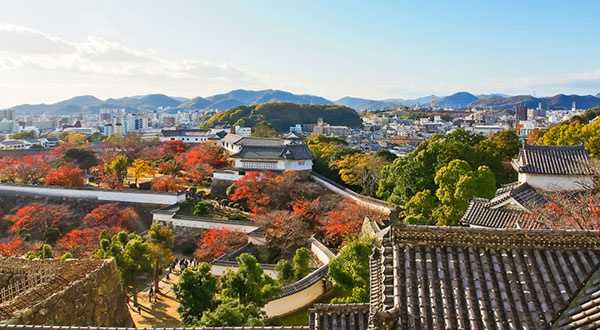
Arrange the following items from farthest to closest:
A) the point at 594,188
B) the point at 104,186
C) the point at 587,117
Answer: the point at 587,117, the point at 104,186, the point at 594,188

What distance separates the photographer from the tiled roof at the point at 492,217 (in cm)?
1420

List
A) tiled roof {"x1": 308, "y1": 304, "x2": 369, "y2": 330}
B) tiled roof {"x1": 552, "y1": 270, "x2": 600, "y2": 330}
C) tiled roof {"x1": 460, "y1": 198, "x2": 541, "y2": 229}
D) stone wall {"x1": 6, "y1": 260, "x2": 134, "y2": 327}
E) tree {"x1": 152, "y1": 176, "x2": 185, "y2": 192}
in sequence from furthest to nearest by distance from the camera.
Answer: tree {"x1": 152, "y1": 176, "x2": 185, "y2": 192}
tiled roof {"x1": 460, "y1": 198, "x2": 541, "y2": 229}
stone wall {"x1": 6, "y1": 260, "x2": 134, "y2": 327}
tiled roof {"x1": 308, "y1": 304, "x2": 369, "y2": 330}
tiled roof {"x1": 552, "y1": 270, "x2": 600, "y2": 330}

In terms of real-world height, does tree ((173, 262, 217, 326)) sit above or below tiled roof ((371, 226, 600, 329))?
below

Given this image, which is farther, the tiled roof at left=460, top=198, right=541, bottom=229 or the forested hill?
the forested hill

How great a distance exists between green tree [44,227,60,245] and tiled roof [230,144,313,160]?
45.9 ft

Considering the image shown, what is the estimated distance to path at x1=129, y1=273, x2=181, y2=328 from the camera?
1537 cm

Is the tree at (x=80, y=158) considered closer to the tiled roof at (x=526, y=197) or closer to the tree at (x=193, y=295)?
the tree at (x=193, y=295)

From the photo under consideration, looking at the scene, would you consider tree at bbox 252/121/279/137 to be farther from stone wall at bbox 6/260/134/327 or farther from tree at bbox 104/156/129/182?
stone wall at bbox 6/260/134/327

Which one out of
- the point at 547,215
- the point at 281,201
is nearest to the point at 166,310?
the point at 281,201

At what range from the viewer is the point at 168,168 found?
35.0 m

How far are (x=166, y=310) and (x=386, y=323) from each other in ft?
47.8

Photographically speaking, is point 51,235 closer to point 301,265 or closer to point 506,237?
point 301,265

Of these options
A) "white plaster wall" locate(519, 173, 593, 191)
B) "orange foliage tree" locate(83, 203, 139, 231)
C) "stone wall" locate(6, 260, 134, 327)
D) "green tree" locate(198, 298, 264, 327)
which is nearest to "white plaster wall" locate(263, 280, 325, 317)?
Result: "green tree" locate(198, 298, 264, 327)

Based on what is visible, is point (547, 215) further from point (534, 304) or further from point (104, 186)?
point (104, 186)
